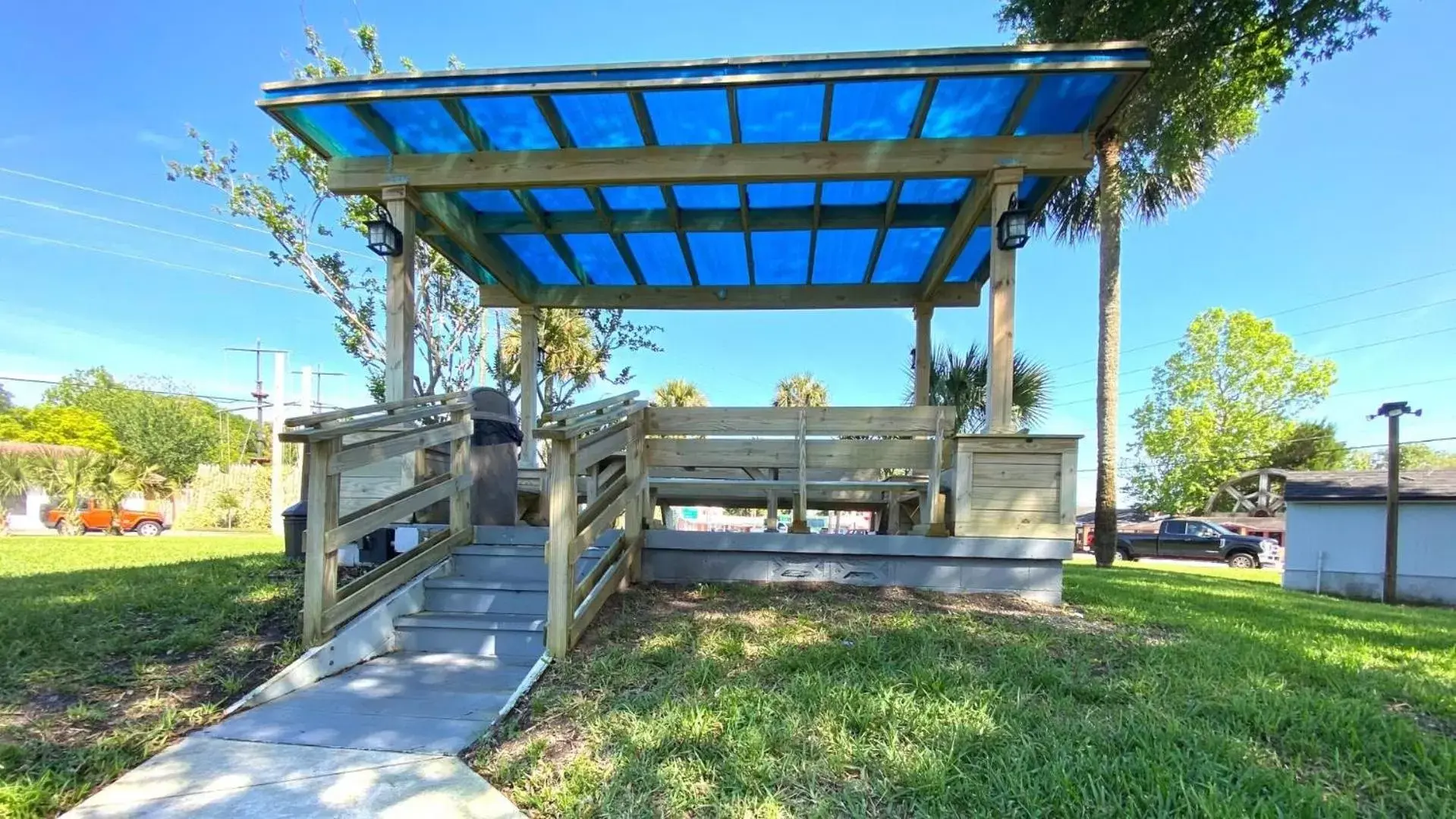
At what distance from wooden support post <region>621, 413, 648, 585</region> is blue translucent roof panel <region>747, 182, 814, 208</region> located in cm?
229

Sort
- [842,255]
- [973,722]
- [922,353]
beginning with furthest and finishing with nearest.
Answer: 1. [922,353]
2. [842,255]
3. [973,722]

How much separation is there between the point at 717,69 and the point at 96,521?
76.3 ft

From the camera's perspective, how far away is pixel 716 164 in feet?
15.4

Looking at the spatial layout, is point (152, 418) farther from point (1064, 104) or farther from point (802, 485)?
point (1064, 104)

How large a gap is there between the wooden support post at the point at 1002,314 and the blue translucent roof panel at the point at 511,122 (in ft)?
10.7

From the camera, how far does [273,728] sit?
2494 millimetres

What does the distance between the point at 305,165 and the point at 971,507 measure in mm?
12429

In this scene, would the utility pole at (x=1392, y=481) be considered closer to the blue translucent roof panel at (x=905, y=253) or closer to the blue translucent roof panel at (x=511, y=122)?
the blue translucent roof panel at (x=905, y=253)

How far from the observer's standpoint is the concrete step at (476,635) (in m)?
3.44

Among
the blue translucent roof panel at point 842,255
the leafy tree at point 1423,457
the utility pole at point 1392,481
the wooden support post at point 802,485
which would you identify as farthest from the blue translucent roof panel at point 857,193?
the leafy tree at point 1423,457

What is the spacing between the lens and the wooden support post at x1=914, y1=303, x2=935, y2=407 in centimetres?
700

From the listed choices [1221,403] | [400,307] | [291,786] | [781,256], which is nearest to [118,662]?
[291,786]

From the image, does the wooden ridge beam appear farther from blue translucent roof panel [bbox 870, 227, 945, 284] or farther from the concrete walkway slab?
the concrete walkway slab

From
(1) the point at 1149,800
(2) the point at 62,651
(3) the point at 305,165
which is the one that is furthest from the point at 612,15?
(1) the point at 1149,800
